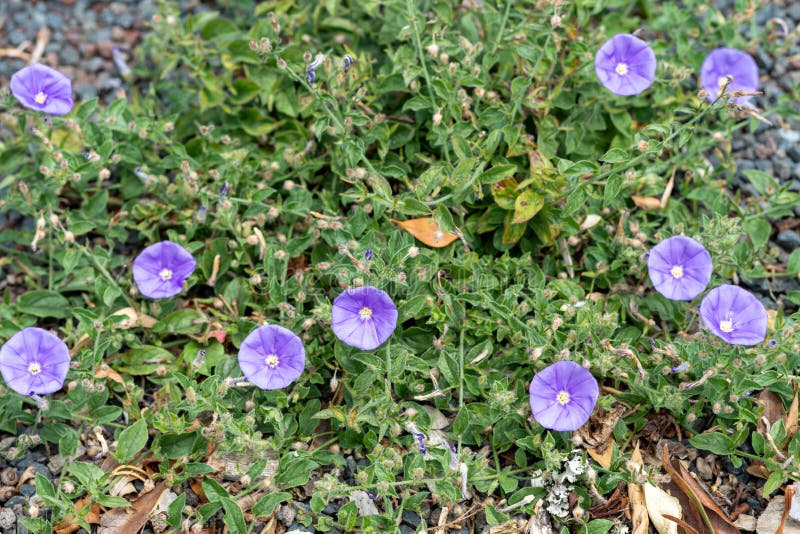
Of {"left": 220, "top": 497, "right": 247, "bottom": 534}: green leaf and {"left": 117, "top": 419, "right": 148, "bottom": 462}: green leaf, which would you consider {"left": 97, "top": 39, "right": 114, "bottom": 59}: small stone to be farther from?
{"left": 220, "top": 497, "right": 247, "bottom": 534}: green leaf

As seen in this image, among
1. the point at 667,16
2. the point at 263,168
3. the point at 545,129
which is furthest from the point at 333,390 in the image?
the point at 667,16

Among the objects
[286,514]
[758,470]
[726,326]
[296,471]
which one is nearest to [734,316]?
[726,326]

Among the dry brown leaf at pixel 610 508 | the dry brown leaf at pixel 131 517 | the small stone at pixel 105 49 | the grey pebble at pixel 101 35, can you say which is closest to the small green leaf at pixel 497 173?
the dry brown leaf at pixel 610 508

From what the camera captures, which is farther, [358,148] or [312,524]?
[358,148]

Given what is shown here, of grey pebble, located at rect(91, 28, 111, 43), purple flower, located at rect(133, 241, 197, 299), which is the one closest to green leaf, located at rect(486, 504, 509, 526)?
purple flower, located at rect(133, 241, 197, 299)

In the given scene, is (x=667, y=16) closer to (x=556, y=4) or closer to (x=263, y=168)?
(x=556, y=4)
